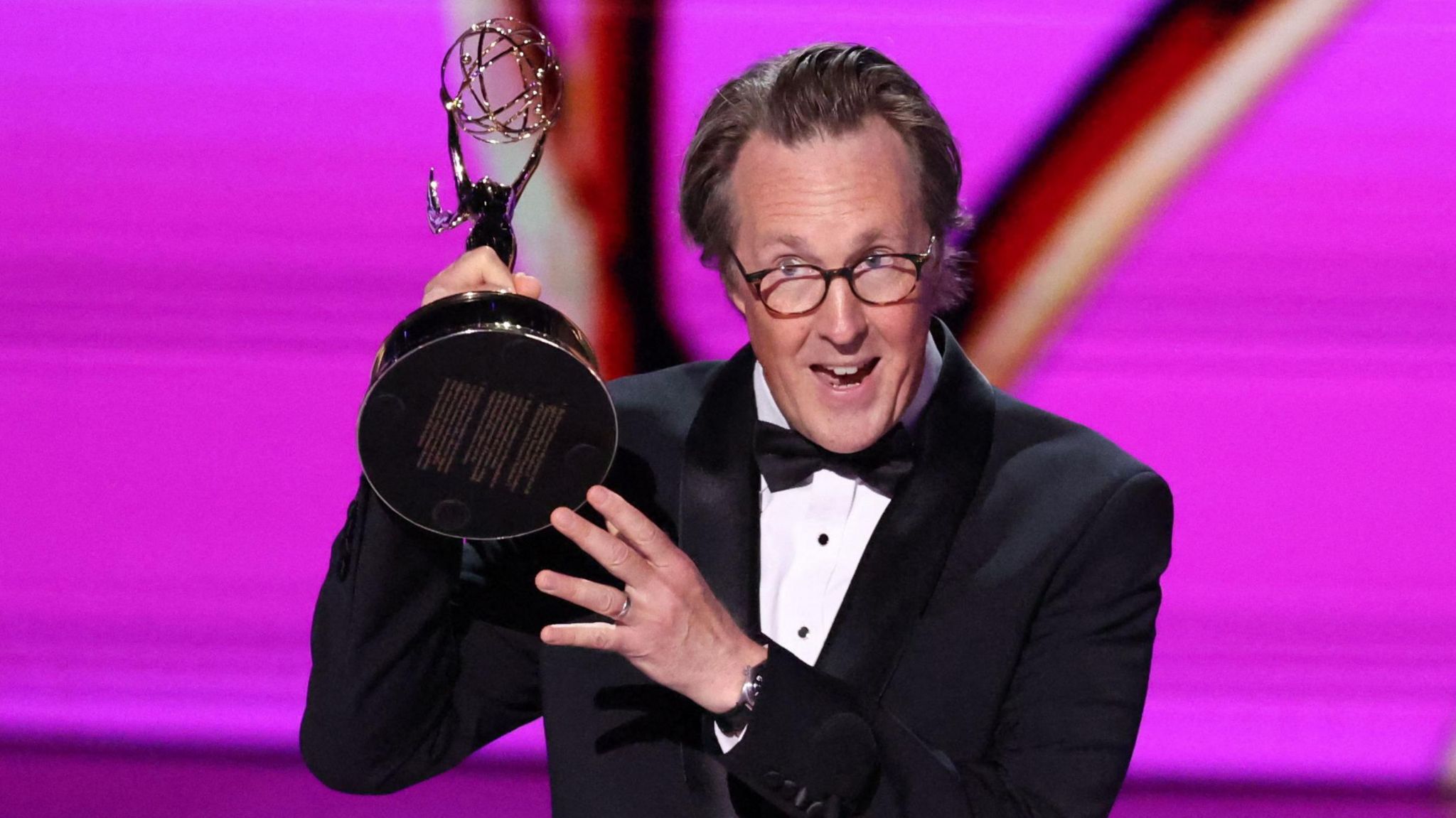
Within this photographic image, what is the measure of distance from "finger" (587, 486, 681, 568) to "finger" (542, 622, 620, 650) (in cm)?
6

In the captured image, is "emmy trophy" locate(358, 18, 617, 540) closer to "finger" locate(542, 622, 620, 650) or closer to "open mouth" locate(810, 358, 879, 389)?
"finger" locate(542, 622, 620, 650)

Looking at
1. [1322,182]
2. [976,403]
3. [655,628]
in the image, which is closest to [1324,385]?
[1322,182]

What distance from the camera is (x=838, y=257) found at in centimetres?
155

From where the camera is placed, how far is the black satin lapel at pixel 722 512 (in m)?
1.56

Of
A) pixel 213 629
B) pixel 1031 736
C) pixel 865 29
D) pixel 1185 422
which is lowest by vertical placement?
pixel 213 629

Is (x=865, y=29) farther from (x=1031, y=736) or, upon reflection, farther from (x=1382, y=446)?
(x=1031, y=736)

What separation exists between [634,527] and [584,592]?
63mm

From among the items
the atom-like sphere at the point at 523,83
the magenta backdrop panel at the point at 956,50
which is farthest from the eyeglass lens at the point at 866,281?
the magenta backdrop panel at the point at 956,50

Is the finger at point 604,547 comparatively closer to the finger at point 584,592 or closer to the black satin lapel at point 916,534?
the finger at point 584,592

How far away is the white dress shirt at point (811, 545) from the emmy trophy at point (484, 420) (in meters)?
0.36

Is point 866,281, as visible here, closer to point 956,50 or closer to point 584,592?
point 584,592

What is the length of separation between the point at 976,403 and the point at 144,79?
6.54ft

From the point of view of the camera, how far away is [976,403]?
170 centimetres

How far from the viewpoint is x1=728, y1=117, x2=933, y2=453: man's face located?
156 centimetres
